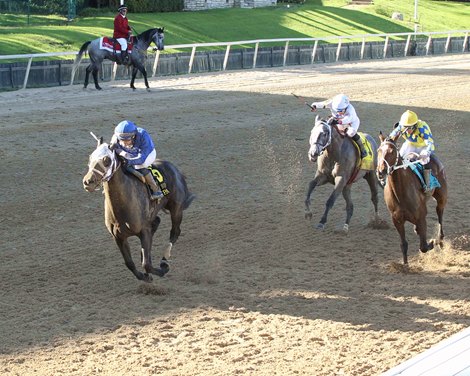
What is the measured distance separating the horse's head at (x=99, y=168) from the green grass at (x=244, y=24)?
1714cm

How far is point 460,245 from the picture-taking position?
11.0m

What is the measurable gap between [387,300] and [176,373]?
2735 mm

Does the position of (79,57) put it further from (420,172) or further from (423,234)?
(423,234)

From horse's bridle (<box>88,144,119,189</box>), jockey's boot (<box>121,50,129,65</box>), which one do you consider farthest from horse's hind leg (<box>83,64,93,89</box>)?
horse's bridle (<box>88,144,119,189</box>)

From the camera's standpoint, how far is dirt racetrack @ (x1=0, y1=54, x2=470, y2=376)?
7.64 metres

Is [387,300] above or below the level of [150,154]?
below

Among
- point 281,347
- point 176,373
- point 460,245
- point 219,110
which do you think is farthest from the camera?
point 219,110

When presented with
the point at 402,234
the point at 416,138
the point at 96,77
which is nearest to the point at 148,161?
the point at 402,234

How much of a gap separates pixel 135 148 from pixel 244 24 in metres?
29.3

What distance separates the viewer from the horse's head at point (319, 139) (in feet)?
35.4

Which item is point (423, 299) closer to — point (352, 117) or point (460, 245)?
point (460, 245)

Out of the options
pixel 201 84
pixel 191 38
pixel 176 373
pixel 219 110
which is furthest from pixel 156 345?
pixel 191 38

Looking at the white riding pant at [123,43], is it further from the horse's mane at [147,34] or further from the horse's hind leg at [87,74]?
the horse's hind leg at [87,74]

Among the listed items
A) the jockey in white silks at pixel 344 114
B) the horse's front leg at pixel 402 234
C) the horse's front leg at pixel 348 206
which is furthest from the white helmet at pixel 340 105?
the horse's front leg at pixel 402 234
